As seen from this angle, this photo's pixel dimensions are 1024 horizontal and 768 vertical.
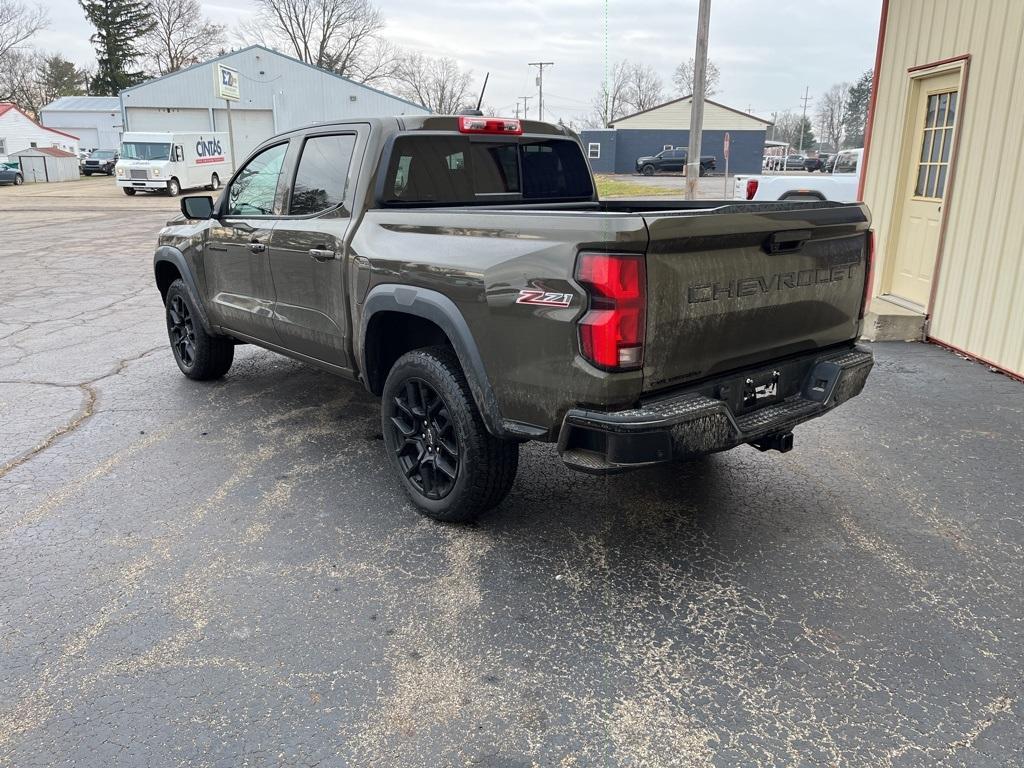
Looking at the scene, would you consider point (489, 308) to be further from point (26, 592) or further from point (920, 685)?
point (26, 592)

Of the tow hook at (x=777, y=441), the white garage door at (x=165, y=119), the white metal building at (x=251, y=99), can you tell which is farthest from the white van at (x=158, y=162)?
the tow hook at (x=777, y=441)

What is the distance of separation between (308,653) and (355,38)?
70418 millimetres

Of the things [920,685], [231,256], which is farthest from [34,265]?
[920,685]

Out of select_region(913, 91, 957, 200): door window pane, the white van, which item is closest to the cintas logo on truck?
the white van

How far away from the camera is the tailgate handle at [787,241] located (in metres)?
3.14

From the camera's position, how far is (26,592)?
3.21m

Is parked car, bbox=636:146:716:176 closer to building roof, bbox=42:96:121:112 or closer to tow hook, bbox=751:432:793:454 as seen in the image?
building roof, bbox=42:96:121:112

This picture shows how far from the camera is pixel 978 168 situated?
21.7ft

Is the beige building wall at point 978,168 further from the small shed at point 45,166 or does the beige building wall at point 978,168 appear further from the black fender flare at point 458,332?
the small shed at point 45,166

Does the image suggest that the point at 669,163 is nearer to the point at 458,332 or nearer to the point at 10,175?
the point at 10,175

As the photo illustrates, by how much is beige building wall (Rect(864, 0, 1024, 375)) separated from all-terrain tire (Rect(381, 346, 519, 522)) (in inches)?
193

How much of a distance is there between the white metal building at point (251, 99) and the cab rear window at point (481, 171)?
39.9 m

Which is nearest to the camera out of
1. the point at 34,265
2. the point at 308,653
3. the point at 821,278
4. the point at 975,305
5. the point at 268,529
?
the point at 308,653

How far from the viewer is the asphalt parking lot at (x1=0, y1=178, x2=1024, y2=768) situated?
2.40 meters
